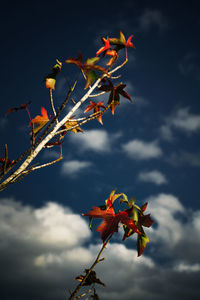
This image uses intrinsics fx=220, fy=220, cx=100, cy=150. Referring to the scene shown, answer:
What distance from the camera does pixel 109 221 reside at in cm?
202

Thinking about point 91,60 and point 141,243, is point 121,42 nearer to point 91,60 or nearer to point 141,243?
point 91,60

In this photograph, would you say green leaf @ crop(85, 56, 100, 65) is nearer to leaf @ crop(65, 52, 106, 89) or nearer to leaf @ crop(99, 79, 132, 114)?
leaf @ crop(65, 52, 106, 89)

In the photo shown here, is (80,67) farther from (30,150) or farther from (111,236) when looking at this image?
(111,236)

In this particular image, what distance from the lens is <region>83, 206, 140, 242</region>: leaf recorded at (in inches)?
75.7

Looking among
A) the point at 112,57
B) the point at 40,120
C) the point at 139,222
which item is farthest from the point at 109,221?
the point at 112,57

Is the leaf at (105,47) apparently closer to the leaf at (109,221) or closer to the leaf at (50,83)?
the leaf at (50,83)

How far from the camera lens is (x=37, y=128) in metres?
2.50

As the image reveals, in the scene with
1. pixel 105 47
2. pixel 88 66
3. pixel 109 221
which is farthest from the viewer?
pixel 105 47

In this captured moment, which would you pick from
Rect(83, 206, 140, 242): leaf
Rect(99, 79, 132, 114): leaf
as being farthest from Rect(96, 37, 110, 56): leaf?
Rect(83, 206, 140, 242): leaf

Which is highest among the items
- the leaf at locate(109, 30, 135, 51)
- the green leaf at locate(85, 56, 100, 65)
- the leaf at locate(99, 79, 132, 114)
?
the leaf at locate(109, 30, 135, 51)

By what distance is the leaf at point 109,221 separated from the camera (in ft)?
6.31

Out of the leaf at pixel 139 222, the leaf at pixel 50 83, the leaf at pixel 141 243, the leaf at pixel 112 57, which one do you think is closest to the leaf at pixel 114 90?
the leaf at pixel 112 57

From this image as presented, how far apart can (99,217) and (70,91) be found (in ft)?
4.57

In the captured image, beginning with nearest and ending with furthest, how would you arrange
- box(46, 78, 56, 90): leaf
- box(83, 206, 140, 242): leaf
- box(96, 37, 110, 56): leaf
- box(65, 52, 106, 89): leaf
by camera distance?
box(83, 206, 140, 242): leaf
box(65, 52, 106, 89): leaf
box(46, 78, 56, 90): leaf
box(96, 37, 110, 56): leaf
